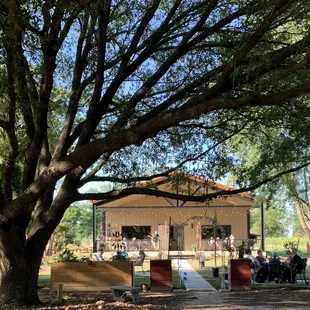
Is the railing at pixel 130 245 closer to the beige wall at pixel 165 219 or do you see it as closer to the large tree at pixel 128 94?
the beige wall at pixel 165 219

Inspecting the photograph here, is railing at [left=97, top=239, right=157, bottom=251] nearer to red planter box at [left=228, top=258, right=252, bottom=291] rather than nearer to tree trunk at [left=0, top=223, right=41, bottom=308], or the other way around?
red planter box at [left=228, top=258, right=252, bottom=291]

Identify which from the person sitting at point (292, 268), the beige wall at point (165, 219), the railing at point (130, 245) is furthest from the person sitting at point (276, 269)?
the beige wall at point (165, 219)

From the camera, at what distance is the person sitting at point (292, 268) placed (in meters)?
15.7

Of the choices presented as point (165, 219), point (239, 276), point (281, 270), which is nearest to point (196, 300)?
point (239, 276)

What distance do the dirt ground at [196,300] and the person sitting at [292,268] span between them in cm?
141

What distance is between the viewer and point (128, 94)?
41.9 ft

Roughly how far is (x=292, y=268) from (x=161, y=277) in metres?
4.41

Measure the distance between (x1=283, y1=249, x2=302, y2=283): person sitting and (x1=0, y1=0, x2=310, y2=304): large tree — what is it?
13.2ft

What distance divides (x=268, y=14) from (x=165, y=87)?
595cm

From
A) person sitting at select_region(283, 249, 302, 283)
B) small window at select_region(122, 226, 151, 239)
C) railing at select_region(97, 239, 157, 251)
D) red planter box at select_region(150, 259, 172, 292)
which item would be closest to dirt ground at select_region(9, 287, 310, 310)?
red planter box at select_region(150, 259, 172, 292)

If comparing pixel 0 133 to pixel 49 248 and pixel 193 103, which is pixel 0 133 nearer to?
pixel 193 103

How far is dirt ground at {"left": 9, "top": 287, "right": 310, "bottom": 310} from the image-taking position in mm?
10367

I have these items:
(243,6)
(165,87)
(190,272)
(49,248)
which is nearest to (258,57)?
(243,6)

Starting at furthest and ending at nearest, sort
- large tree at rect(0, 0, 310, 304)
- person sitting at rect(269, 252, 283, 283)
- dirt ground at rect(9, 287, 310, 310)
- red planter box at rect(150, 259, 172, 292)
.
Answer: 1. person sitting at rect(269, 252, 283, 283)
2. red planter box at rect(150, 259, 172, 292)
3. dirt ground at rect(9, 287, 310, 310)
4. large tree at rect(0, 0, 310, 304)
